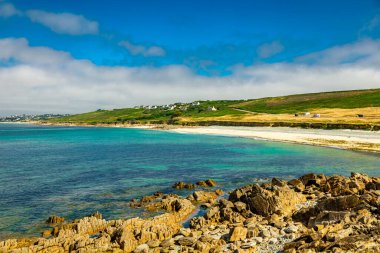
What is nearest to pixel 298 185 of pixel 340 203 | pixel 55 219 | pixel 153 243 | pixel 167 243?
pixel 340 203

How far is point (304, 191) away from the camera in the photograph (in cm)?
3491

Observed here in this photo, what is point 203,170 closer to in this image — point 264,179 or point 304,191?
point 264,179

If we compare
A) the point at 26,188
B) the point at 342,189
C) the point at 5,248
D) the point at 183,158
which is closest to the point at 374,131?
the point at 183,158

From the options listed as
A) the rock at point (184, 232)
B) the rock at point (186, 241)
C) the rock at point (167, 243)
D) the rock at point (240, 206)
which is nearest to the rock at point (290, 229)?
the rock at point (240, 206)

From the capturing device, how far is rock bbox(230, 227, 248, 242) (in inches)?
836

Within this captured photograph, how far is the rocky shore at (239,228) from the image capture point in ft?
61.6

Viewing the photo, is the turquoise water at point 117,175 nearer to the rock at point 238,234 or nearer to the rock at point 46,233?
the rock at point 46,233

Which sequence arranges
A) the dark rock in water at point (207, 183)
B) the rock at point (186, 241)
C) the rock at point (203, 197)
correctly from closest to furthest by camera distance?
the rock at point (186, 241) → the rock at point (203, 197) → the dark rock in water at point (207, 183)

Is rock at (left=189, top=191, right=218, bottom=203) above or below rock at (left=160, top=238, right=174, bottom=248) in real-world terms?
below

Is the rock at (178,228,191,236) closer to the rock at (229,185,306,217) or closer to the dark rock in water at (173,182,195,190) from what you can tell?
the rock at (229,185,306,217)

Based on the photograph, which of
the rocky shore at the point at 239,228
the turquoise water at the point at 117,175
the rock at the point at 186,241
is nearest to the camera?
the rocky shore at the point at 239,228

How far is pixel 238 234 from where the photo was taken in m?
21.5

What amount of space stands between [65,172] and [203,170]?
21448mm

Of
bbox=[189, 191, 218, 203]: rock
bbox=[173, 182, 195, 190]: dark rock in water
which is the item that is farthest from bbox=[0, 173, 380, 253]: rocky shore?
bbox=[173, 182, 195, 190]: dark rock in water
